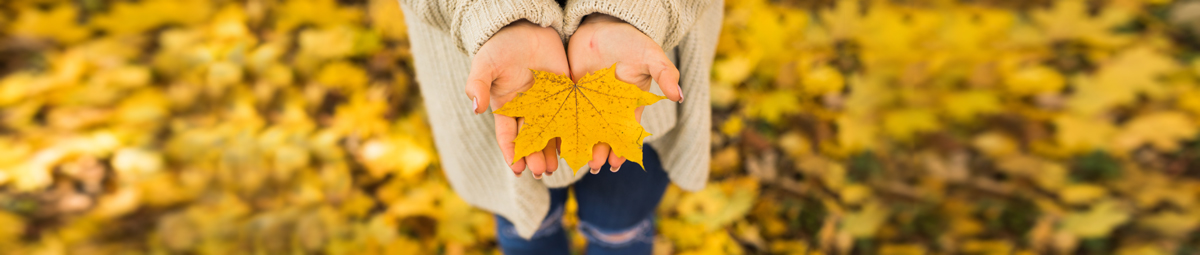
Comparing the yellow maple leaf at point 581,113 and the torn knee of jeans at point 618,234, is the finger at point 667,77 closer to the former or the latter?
the yellow maple leaf at point 581,113

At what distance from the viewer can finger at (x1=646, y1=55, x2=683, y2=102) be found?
2.47ft

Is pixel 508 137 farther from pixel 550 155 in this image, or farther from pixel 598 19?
pixel 598 19

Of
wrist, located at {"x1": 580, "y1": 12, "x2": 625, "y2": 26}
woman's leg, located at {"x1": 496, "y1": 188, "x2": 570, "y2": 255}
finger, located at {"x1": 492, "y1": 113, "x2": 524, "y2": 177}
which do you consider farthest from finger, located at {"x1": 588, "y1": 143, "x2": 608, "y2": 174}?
woman's leg, located at {"x1": 496, "y1": 188, "x2": 570, "y2": 255}

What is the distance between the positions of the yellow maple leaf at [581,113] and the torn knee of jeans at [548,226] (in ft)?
1.57

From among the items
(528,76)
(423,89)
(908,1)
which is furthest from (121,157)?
(908,1)

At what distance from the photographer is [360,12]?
7.39 ft

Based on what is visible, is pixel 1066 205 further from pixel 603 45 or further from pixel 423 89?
pixel 423 89

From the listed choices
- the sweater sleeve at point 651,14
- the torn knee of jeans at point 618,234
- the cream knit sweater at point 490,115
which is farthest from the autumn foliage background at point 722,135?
the sweater sleeve at point 651,14

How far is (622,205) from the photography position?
1166 mm

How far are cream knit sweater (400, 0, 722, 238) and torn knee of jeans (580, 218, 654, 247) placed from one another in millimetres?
254

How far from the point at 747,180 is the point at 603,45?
4.91 feet

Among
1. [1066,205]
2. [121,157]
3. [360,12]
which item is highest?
[360,12]

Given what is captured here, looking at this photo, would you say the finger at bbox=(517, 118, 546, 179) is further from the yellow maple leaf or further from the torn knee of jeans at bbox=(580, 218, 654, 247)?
the torn knee of jeans at bbox=(580, 218, 654, 247)

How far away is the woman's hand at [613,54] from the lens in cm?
81
